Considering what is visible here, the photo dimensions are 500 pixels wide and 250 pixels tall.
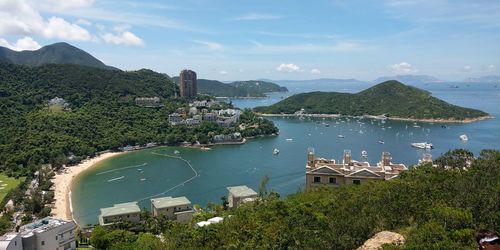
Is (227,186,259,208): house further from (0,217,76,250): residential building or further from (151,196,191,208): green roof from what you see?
(0,217,76,250): residential building

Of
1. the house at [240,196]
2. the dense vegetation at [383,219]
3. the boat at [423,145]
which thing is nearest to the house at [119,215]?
the house at [240,196]

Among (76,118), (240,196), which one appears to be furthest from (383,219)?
(76,118)

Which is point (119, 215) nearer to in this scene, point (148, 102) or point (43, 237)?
point (43, 237)

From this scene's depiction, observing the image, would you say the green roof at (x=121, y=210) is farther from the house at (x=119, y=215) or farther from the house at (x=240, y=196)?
the house at (x=240, y=196)

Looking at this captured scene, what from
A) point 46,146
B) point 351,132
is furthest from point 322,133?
point 46,146

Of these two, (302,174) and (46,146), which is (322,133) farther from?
(46,146)
